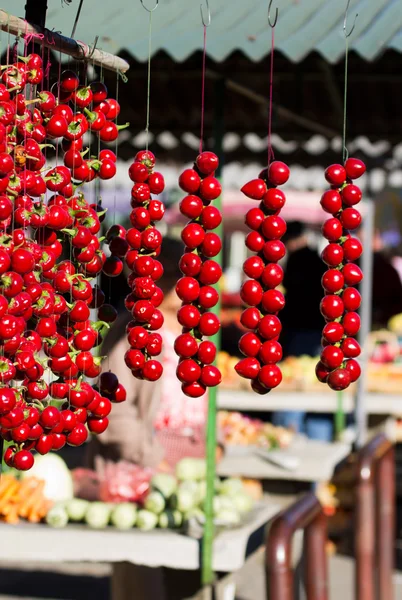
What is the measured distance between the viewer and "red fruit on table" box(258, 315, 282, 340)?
1.61 m

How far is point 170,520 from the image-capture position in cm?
365

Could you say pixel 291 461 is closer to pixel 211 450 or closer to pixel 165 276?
pixel 165 276

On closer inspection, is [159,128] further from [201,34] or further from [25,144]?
[25,144]

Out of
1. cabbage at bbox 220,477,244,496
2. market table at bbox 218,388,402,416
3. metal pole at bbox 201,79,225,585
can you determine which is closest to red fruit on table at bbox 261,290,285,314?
metal pole at bbox 201,79,225,585

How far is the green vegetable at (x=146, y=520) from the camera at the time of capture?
3.59 metres

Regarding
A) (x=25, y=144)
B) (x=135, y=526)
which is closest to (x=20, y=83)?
(x=25, y=144)

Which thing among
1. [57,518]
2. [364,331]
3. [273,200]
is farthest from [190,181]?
[364,331]

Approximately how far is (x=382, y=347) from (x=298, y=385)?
1249mm

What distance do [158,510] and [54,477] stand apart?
0.57 meters

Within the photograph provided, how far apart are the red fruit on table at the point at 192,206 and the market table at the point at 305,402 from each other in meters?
4.88

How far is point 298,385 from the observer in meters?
6.52

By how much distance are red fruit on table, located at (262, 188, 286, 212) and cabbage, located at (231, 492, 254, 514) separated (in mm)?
2495

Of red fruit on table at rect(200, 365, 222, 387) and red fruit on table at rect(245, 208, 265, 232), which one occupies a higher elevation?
red fruit on table at rect(245, 208, 265, 232)

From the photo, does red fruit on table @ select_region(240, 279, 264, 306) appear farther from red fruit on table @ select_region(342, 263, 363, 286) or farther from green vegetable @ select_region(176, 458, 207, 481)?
green vegetable @ select_region(176, 458, 207, 481)
